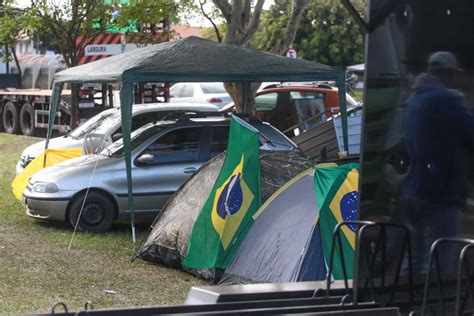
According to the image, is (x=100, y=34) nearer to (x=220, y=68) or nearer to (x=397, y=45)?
(x=220, y=68)

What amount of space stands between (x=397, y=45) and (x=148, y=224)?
370 inches

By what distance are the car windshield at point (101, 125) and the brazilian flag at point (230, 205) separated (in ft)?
17.3

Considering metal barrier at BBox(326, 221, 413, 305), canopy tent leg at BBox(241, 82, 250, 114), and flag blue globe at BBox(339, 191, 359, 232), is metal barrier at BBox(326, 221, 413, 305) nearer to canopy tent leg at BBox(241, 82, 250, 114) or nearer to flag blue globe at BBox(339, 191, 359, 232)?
flag blue globe at BBox(339, 191, 359, 232)

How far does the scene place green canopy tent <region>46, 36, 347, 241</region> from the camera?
1152 centimetres

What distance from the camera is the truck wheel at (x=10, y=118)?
1054 inches

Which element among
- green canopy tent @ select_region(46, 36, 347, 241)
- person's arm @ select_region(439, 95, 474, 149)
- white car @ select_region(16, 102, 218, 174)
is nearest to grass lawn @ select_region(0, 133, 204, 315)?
green canopy tent @ select_region(46, 36, 347, 241)

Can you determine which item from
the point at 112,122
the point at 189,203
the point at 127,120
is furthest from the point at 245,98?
the point at 189,203

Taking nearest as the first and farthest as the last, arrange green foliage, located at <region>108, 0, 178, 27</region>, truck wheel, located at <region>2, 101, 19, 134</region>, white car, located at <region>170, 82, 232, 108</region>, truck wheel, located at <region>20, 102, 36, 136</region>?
green foliage, located at <region>108, 0, 178, 27</region>
truck wheel, located at <region>20, 102, 36, 136</region>
truck wheel, located at <region>2, 101, 19, 134</region>
white car, located at <region>170, 82, 232, 108</region>

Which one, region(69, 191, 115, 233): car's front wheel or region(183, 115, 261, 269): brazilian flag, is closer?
A: region(183, 115, 261, 269): brazilian flag

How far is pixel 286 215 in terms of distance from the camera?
8953 millimetres

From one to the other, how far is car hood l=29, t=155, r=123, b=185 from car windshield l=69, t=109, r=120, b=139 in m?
1.83

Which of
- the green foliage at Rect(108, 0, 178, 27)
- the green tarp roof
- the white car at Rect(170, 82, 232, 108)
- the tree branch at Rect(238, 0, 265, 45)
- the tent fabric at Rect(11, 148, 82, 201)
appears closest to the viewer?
the green tarp roof

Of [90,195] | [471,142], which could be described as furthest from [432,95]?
[90,195]

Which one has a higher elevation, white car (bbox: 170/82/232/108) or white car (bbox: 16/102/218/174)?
white car (bbox: 16/102/218/174)
